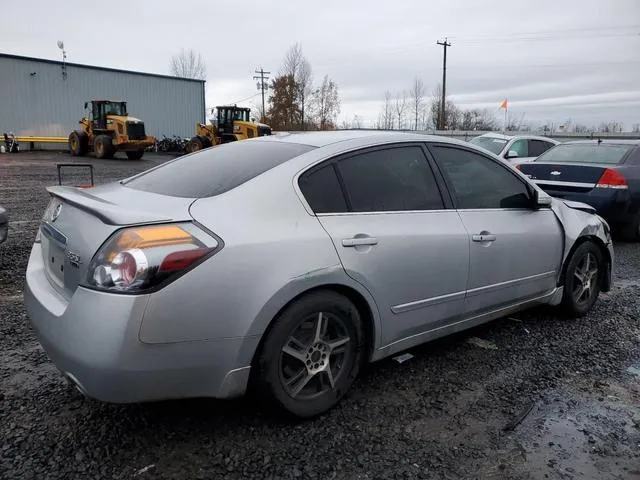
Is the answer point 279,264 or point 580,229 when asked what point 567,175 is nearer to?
point 580,229

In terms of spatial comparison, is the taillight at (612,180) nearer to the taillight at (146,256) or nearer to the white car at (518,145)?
the white car at (518,145)

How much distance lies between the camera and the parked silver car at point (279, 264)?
2.17 metres

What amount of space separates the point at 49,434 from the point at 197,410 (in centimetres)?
70

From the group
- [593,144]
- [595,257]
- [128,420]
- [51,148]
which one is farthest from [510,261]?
[51,148]

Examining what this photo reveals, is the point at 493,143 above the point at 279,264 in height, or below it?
above

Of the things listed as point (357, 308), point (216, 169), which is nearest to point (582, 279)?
point (357, 308)

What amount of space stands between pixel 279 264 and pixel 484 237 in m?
1.58

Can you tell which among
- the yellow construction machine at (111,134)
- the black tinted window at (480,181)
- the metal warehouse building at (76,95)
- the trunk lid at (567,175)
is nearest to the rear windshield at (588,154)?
the trunk lid at (567,175)

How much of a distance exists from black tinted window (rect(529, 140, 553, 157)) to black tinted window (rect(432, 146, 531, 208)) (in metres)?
8.63

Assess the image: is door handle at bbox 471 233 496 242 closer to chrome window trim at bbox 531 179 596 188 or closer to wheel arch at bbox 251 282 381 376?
wheel arch at bbox 251 282 381 376

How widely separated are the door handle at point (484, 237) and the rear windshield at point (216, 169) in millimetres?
1198

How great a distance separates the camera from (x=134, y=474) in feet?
7.38

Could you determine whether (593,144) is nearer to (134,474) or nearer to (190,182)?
(190,182)

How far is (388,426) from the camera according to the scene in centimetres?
269
